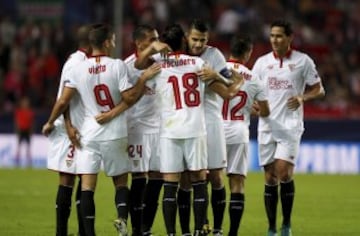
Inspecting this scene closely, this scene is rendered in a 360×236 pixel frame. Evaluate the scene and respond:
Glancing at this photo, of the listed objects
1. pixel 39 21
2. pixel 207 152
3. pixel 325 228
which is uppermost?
pixel 39 21

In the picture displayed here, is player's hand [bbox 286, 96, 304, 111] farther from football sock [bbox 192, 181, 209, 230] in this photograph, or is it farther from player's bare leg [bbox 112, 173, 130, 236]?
player's bare leg [bbox 112, 173, 130, 236]

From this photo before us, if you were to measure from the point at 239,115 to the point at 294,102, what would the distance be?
1048mm

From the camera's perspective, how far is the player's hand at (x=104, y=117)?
1257 cm

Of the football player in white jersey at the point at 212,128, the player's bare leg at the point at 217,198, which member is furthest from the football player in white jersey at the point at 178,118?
the player's bare leg at the point at 217,198

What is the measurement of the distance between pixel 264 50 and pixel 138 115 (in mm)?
18140

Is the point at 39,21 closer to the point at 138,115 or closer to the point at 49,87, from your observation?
the point at 49,87

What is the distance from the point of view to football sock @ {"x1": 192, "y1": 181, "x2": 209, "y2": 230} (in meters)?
12.7

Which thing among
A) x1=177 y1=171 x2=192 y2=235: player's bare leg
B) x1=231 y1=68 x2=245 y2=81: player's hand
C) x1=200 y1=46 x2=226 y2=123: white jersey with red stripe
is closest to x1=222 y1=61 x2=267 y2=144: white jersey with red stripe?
x1=231 y1=68 x2=245 y2=81: player's hand

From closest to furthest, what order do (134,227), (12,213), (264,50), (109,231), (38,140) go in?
(134,227) < (109,231) < (12,213) < (38,140) < (264,50)

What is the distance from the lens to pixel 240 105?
13.9 m

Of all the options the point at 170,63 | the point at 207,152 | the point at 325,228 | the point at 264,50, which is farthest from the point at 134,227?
the point at 264,50

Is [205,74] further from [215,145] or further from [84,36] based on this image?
[84,36]

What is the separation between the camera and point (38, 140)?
29625 millimetres

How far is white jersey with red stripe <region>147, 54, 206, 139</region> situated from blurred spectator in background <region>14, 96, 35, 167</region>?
52.9 ft
